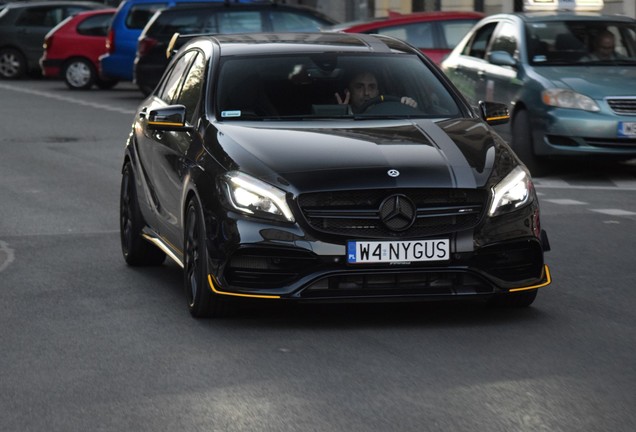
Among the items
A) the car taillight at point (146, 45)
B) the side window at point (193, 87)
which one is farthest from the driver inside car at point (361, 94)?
the car taillight at point (146, 45)

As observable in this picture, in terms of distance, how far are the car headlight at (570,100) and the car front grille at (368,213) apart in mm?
8180

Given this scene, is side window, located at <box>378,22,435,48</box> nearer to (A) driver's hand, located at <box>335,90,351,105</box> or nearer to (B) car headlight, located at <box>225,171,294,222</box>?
(A) driver's hand, located at <box>335,90,351,105</box>

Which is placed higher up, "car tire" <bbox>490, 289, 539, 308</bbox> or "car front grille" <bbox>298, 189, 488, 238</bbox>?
"car front grille" <bbox>298, 189, 488, 238</bbox>

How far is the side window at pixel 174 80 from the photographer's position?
10086mm

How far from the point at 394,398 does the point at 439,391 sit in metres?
0.22

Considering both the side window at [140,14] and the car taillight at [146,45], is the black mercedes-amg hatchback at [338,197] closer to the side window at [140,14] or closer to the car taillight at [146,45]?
the car taillight at [146,45]

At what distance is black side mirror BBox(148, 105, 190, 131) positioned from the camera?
9070mm

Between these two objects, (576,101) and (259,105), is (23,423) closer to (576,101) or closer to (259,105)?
(259,105)

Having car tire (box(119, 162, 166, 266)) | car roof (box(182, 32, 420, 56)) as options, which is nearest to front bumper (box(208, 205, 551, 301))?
car roof (box(182, 32, 420, 56))

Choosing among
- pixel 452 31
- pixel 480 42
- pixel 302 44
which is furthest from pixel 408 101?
pixel 452 31

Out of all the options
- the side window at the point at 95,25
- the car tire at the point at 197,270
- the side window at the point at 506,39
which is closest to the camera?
the car tire at the point at 197,270

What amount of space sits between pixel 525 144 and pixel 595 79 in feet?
3.14

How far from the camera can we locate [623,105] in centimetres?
1590

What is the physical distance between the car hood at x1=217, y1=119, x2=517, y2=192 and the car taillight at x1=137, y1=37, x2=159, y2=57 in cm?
1953
